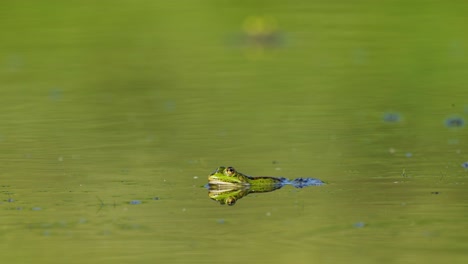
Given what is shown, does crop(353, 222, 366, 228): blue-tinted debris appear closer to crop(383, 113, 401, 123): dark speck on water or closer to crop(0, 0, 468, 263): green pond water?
crop(0, 0, 468, 263): green pond water

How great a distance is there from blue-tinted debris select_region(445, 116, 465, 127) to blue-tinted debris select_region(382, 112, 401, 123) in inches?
16.5

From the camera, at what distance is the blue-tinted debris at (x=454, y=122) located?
9867mm

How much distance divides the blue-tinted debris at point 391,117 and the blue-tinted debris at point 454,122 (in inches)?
16.5

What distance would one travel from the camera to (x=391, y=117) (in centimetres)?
1032

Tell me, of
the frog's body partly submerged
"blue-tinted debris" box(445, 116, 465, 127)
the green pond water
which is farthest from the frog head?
"blue-tinted debris" box(445, 116, 465, 127)

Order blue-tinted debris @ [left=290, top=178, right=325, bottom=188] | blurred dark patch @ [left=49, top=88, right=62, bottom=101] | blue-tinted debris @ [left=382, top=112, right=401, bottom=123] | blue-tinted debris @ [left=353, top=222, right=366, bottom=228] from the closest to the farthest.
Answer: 1. blue-tinted debris @ [left=353, top=222, right=366, bottom=228]
2. blue-tinted debris @ [left=290, top=178, right=325, bottom=188]
3. blue-tinted debris @ [left=382, top=112, right=401, bottom=123]
4. blurred dark patch @ [left=49, top=88, right=62, bottom=101]

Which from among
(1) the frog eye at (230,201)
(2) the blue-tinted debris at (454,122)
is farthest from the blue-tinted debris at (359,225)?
(2) the blue-tinted debris at (454,122)

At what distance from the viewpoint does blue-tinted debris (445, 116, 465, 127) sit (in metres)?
9.87

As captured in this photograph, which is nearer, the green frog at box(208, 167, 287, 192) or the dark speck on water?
the green frog at box(208, 167, 287, 192)

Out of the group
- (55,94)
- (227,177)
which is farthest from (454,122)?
(55,94)

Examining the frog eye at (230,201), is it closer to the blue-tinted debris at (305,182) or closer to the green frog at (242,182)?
the green frog at (242,182)

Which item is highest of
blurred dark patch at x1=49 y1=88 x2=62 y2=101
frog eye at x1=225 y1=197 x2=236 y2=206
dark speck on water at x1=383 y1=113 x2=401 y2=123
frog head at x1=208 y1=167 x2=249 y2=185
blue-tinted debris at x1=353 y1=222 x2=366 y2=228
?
blurred dark patch at x1=49 y1=88 x2=62 y2=101

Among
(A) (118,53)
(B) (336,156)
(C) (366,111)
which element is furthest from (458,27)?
(B) (336,156)

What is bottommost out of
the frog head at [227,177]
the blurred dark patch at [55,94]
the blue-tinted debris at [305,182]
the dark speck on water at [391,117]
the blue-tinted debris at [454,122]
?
the blue-tinted debris at [305,182]
